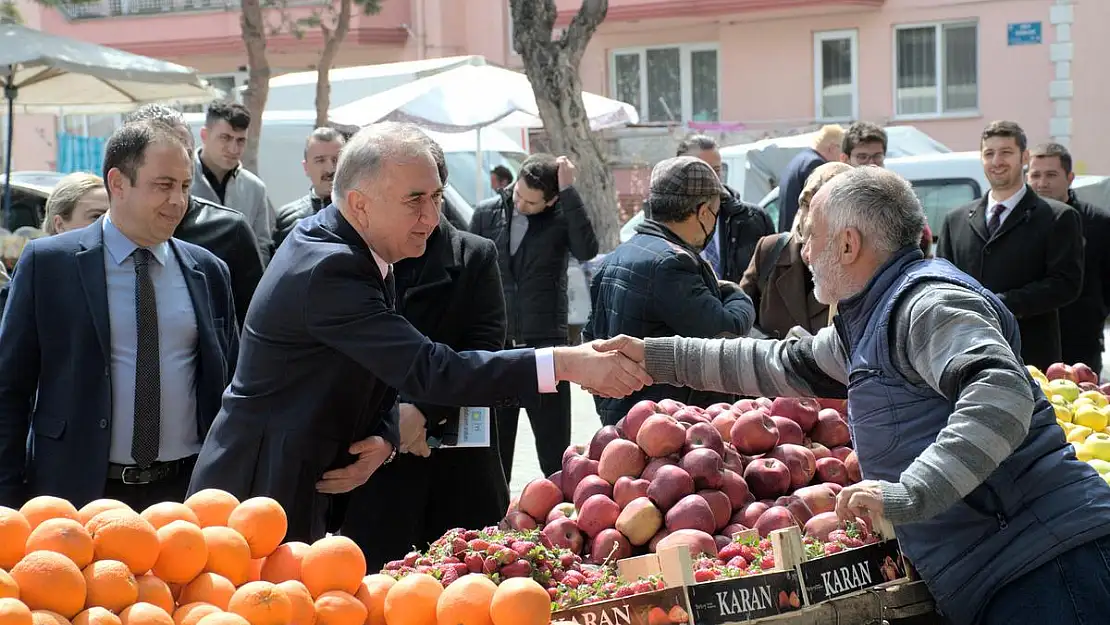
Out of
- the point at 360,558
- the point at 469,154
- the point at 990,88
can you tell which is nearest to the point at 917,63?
the point at 990,88

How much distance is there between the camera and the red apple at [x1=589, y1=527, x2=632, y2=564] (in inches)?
157

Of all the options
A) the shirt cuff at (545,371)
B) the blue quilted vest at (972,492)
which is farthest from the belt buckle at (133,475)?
the blue quilted vest at (972,492)

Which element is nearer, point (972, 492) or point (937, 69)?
point (972, 492)

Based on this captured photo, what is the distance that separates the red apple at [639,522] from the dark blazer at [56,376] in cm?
159

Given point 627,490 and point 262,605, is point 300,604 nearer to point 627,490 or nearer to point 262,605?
point 262,605

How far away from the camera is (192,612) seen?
2490mm

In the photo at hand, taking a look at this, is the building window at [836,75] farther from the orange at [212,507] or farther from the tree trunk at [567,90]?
the orange at [212,507]

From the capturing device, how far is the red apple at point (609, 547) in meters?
4.00

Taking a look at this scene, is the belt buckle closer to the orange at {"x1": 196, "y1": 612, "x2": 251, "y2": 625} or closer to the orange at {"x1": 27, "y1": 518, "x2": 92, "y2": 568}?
the orange at {"x1": 27, "y1": 518, "x2": 92, "y2": 568}

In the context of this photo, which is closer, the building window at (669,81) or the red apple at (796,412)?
the red apple at (796,412)

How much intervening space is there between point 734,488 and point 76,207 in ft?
9.05

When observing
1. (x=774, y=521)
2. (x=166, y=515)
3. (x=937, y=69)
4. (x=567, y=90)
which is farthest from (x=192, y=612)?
(x=937, y=69)

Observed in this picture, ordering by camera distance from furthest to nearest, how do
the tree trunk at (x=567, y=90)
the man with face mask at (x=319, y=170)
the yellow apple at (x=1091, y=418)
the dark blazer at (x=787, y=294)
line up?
1. the tree trunk at (x=567, y=90)
2. the man with face mask at (x=319, y=170)
3. the dark blazer at (x=787, y=294)
4. the yellow apple at (x=1091, y=418)

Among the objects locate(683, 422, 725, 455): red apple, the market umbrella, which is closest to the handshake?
locate(683, 422, 725, 455): red apple
